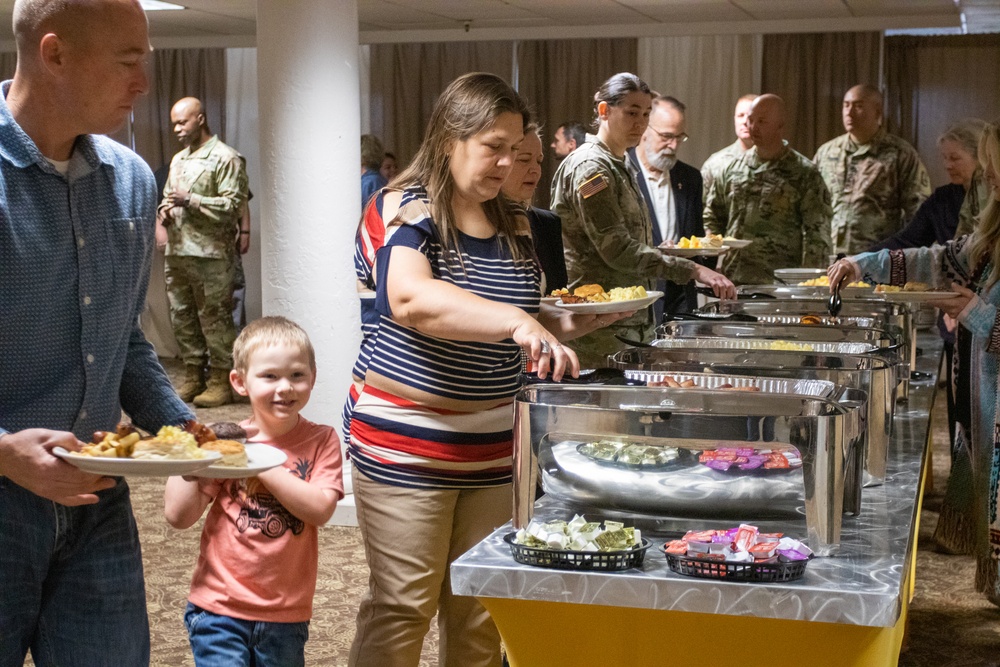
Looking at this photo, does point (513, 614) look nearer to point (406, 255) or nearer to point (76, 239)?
point (406, 255)

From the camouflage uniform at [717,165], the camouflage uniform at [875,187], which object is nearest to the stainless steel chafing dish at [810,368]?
the camouflage uniform at [717,165]

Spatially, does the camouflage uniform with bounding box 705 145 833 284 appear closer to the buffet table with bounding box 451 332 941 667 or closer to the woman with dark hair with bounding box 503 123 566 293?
the woman with dark hair with bounding box 503 123 566 293

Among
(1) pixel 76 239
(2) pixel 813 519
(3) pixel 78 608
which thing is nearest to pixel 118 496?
(3) pixel 78 608

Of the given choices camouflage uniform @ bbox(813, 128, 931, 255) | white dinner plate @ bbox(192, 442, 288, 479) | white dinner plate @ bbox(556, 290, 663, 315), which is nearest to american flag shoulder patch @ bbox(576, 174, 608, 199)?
white dinner plate @ bbox(556, 290, 663, 315)

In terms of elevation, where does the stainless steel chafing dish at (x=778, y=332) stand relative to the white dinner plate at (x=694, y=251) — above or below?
below

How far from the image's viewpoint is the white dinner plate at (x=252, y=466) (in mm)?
1354

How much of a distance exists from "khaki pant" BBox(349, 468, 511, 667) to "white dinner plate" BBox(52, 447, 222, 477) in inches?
25.6

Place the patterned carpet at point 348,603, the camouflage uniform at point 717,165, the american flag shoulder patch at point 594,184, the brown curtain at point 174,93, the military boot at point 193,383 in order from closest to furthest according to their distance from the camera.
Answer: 1. the patterned carpet at point 348,603
2. the american flag shoulder patch at point 594,184
3. the camouflage uniform at point 717,165
4. the military boot at point 193,383
5. the brown curtain at point 174,93

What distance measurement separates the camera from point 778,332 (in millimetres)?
2600

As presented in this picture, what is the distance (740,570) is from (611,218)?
7.85 ft

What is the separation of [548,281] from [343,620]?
1.11m

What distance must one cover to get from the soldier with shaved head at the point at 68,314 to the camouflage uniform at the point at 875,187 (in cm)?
539

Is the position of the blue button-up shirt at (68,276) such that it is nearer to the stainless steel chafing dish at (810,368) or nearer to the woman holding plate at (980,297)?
the stainless steel chafing dish at (810,368)

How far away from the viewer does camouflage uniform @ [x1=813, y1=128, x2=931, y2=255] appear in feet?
21.0
